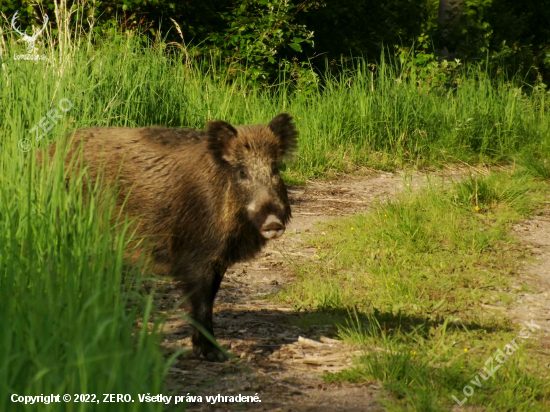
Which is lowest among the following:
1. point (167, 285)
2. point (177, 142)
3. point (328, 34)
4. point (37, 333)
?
point (167, 285)

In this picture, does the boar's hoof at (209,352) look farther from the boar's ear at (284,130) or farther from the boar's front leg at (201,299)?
the boar's ear at (284,130)

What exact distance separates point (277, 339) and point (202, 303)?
22.3 inches

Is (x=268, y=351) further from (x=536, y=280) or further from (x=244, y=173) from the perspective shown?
(x=536, y=280)

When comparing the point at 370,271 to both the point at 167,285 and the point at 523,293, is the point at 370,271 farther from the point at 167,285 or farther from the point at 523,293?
the point at 167,285

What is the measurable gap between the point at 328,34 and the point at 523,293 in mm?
9194

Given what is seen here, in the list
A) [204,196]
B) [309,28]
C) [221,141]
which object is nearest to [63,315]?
[204,196]

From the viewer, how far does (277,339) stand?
444cm

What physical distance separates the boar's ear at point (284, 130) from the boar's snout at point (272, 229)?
685 mm

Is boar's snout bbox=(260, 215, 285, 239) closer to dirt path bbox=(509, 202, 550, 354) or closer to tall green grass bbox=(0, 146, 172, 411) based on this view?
tall green grass bbox=(0, 146, 172, 411)

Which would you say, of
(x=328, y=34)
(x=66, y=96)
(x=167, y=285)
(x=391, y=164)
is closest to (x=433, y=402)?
(x=167, y=285)

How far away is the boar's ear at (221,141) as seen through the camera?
14.1 ft

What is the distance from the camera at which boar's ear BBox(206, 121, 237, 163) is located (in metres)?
4.31

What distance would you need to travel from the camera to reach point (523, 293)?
5277 mm

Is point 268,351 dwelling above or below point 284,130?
below
